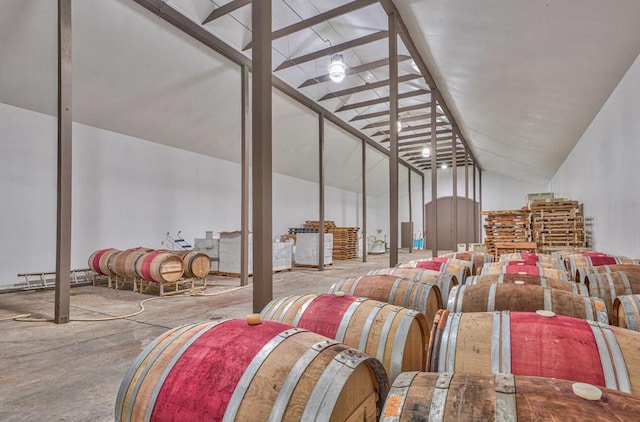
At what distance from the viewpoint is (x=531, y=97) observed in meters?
7.07

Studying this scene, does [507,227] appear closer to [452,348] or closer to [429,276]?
[429,276]

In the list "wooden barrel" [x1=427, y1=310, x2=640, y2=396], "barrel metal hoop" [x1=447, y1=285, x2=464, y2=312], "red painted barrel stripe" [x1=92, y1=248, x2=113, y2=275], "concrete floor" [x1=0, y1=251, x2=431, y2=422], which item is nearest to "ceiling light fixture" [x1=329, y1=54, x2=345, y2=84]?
"concrete floor" [x1=0, y1=251, x2=431, y2=422]

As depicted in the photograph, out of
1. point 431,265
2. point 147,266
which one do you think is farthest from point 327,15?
point 147,266

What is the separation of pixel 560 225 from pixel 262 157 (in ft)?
28.1

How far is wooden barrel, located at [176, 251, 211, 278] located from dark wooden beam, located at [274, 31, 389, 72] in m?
5.36

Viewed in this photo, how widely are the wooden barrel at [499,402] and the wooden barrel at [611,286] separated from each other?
8.96 feet

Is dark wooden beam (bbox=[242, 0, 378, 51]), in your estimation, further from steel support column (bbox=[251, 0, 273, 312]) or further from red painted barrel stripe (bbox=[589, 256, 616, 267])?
red painted barrel stripe (bbox=[589, 256, 616, 267])

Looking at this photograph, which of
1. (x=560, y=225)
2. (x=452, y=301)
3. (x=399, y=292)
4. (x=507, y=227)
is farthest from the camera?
(x=507, y=227)

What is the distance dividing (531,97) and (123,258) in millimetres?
9028

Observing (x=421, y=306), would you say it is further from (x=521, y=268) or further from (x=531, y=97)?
(x=531, y=97)

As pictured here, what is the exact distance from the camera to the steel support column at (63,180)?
451 cm

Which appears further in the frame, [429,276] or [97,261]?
[97,261]

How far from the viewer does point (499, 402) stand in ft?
3.07

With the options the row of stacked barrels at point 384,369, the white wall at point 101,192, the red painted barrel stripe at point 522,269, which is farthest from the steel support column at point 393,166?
the white wall at point 101,192
